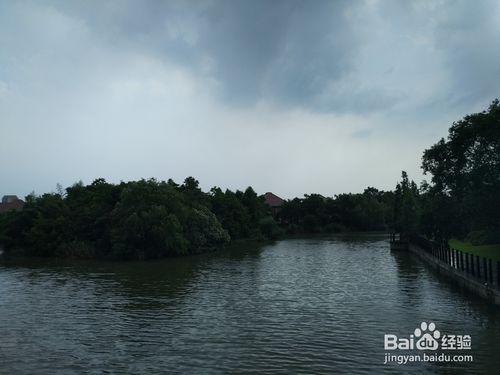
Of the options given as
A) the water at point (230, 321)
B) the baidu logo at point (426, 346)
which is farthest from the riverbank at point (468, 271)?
the baidu logo at point (426, 346)

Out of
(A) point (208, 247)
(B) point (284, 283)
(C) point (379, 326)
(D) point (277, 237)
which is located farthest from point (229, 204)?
(C) point (379, 326)

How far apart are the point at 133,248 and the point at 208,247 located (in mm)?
13998

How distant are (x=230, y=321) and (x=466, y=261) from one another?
18.9 metres

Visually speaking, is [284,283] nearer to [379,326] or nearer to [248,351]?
[379,326]

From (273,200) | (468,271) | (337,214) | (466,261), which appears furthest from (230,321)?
(273,200)

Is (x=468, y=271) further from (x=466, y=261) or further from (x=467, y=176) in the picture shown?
(x=467, y=176)

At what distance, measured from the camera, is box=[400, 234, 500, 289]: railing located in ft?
87.9

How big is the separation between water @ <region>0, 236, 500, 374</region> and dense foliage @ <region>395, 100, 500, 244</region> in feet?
17.3

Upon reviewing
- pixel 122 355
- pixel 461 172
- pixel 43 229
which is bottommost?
pixel 122 355

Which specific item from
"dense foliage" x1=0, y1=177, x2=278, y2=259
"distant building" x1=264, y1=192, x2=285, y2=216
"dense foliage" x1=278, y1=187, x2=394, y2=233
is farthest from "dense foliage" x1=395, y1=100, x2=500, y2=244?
"distant building" x1=264, y1=192, x2=285, y2=216

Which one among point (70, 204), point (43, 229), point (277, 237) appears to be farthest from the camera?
point (277, 237)

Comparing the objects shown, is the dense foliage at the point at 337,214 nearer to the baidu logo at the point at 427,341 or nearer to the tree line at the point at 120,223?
the tree line at the point at 120,223

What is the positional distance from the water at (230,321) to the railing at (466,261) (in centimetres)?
169

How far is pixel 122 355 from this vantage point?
55.4 feet
